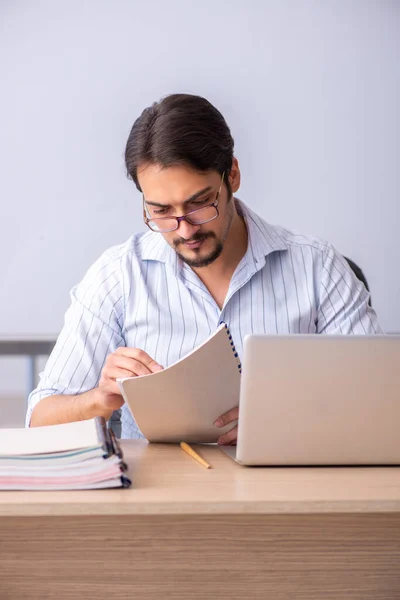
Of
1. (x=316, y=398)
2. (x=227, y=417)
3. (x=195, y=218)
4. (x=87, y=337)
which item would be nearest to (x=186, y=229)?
(x=195, y=218)

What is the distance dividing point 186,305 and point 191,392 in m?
0.61

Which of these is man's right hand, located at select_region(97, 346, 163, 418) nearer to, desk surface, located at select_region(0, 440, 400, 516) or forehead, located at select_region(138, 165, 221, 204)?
desk surface, located at select_region(0, 440, 400, 516)

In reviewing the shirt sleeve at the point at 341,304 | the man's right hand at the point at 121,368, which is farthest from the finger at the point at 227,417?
the shirt sleeve at the point at 341,304

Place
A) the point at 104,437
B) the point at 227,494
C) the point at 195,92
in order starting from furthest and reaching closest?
the point at 195,92
the point at 104,437
the point at 227,494

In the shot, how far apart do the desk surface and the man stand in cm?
60

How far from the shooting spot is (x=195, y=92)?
3.35 metres

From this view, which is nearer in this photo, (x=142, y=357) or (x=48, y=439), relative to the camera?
(x=48, y=439)

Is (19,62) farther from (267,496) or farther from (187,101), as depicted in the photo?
(267,496)

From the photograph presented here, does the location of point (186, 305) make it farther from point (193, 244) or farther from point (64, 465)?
point (64, 465)

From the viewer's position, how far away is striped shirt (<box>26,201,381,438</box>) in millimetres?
1851

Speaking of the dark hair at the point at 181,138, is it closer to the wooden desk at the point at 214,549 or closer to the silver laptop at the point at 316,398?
the silver laptop at the point at 316,398

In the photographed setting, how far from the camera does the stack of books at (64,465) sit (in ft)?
3.37

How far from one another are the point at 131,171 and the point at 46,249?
1570 mm

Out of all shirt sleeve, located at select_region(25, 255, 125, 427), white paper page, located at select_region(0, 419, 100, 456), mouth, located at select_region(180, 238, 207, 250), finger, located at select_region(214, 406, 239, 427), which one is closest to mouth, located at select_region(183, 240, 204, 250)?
mouth, located at select_region(180, 238, 207, 250)
